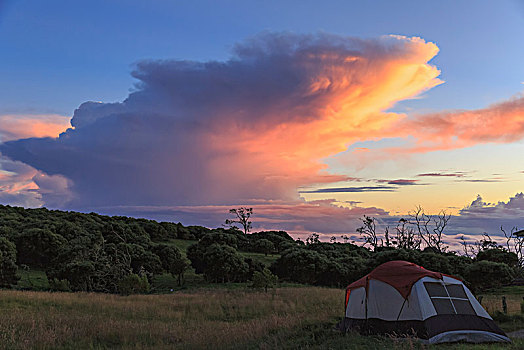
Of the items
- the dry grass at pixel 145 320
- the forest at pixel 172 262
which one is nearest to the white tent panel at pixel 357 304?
the dry grass at pixel 145 320

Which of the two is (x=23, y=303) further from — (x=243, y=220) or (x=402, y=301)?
(x=243, y=220)

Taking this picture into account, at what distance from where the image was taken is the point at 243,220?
113 m

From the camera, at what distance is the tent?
14.4 m

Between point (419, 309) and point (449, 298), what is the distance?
133cm

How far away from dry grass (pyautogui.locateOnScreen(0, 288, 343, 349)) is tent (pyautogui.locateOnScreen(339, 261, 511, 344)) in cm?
396

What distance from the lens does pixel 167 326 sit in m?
19.5

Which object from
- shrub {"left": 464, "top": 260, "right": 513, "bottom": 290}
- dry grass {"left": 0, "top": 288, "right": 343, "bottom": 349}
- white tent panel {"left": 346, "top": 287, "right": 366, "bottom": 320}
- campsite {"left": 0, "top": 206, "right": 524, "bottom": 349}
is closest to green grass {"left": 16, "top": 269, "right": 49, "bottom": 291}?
campsite {"left": 0, "top": 206, "right": 524, "bottom": 349}

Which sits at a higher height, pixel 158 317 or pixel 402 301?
pixel 402 301

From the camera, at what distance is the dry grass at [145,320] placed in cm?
1608

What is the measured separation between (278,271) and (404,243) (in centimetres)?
3012

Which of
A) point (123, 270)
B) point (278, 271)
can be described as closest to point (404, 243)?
point (278, 271)

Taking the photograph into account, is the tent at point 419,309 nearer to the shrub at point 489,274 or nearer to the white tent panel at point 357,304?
the white tent panel at point 357,304

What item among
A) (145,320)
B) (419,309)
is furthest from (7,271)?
(419,309)

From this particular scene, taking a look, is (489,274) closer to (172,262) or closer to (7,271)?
(172,262)
